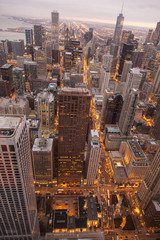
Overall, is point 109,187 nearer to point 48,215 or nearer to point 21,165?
point 48,215

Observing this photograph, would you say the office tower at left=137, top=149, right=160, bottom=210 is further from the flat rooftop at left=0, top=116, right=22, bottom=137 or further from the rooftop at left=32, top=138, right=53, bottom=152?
the flat rooftop at left=0, top=116, right=22, bottom=137

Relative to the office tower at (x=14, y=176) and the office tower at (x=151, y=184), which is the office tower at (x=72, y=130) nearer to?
the office tower at (x=14, y=176)

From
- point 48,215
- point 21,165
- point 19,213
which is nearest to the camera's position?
point 21,165

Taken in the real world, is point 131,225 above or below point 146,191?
below

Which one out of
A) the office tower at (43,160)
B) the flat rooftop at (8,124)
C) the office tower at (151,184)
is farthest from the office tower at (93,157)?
the flat rooftop at (8,124)

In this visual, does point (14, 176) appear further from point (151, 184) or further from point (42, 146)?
point (151, 184)

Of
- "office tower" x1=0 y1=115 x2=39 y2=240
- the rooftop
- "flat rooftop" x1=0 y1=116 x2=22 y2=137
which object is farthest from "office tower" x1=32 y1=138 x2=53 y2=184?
"flat rooftop" x1=0 y1=116 x2=22 y2=137

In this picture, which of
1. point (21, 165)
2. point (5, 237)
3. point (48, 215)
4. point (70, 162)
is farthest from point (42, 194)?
point (21, 165)
